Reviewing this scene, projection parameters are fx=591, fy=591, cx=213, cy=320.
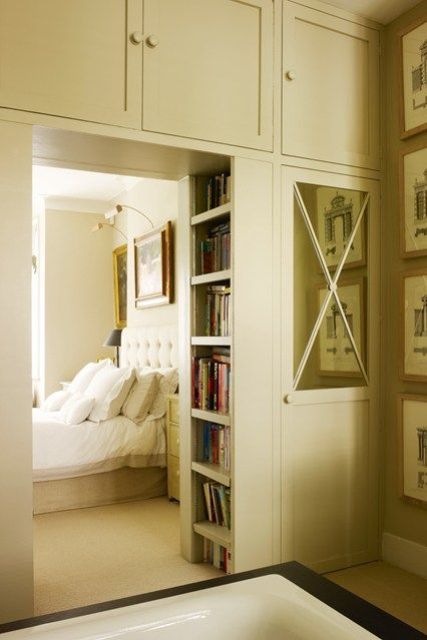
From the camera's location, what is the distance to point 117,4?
237 centimetres

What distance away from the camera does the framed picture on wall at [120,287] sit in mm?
6281

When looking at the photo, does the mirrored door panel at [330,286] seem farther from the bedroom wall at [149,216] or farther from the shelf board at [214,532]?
the bedroom wall at [149,216]

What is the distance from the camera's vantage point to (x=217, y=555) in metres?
2.97

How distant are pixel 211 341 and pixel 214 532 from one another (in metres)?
0.93

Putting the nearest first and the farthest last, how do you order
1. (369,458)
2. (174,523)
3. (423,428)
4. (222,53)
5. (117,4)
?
(117,4) < (222,53) < (423,428) < (369,458) < (174,523)

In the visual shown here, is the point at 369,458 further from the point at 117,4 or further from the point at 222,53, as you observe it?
the point at 117,4

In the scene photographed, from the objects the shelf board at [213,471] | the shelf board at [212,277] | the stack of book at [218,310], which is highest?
the shelf board at [212,277]

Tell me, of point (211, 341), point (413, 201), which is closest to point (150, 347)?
point (211, 341)

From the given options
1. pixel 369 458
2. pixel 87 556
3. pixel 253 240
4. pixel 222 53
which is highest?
pixel 222 53

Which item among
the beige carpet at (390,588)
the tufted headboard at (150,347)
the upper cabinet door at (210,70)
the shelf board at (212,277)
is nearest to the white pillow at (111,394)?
the tufted headboard at (150,347)

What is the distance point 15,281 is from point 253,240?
1.09m

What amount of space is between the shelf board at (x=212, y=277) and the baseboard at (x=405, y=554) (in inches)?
63.0

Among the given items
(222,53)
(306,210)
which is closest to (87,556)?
(306,210)

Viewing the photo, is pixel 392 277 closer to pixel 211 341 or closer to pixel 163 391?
pixel 211 341
